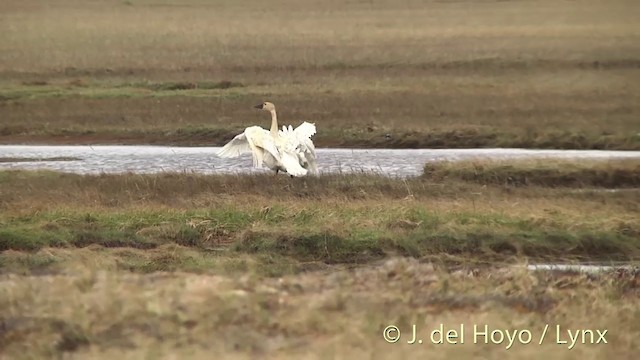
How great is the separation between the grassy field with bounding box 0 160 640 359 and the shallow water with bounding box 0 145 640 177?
1.60 m

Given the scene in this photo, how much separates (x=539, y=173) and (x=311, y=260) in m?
6.98

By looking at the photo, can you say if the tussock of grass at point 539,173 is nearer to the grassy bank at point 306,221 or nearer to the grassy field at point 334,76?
the grassy bank at point 306,221

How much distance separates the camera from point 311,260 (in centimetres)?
1205

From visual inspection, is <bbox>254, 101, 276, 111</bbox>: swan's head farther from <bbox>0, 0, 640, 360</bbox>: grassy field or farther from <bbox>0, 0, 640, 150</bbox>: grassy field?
<bbox>0, 0, 640, 150</bbox>: grassy field

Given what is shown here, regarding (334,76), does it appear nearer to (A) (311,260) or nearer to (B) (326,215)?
(B) (326,215)

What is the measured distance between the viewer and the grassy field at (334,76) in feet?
77.6

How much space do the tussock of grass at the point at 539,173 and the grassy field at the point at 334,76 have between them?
3699 mm

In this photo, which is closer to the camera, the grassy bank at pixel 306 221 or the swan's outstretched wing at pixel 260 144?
the grassy bank at pixel 306 221

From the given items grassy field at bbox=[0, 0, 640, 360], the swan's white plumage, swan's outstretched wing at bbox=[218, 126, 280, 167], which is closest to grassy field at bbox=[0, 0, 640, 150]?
grassy field at bbox=[0, 0, 640, 360]

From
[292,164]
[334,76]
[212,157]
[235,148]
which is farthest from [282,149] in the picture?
[334,76]

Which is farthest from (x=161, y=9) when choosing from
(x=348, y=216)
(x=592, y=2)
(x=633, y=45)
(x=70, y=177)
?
(x=348, y=216)

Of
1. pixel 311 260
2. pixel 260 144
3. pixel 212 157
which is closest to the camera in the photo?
pixel 311 260

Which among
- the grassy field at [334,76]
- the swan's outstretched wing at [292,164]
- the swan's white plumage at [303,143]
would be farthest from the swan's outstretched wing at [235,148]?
the grassy field at [334,76]

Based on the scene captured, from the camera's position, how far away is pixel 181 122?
80.8ft
